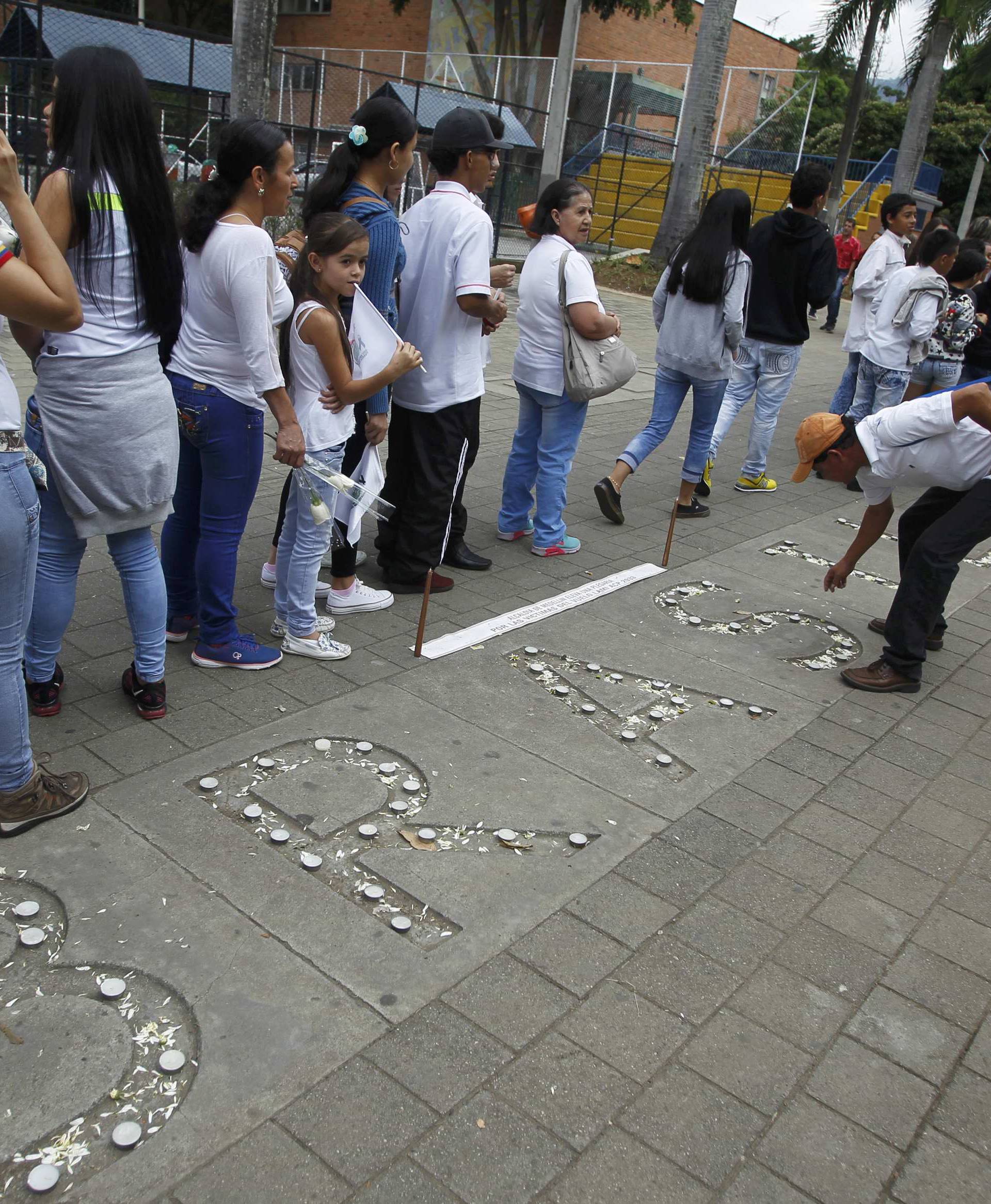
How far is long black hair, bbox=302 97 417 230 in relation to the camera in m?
4.03

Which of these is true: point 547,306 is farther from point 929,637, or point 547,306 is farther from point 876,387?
point 876,387

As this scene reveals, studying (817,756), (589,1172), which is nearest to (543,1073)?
(589,1172)

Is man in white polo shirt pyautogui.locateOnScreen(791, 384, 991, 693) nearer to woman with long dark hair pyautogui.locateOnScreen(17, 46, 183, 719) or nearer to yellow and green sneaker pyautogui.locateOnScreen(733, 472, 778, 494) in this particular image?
woman with long dark hair pyautogui.locateOnScreen(17, 46, 183, 719)

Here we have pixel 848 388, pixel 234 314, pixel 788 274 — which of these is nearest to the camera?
pixel 234 314

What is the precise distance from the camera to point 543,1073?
229 cm

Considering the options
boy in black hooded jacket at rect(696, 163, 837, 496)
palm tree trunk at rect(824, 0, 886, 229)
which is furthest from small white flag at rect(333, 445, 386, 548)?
palm tree trunk at rect(824, 0, 886, 229)

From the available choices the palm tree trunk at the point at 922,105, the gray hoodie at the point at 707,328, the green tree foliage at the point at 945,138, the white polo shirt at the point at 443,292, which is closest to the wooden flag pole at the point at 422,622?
the white polo shirt at the point at 443,292

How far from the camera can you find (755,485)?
758cm

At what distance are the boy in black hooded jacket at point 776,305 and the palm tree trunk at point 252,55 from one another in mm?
7065

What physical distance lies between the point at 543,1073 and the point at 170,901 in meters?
1.06

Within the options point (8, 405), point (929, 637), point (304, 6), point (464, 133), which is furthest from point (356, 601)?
point (304, 6)

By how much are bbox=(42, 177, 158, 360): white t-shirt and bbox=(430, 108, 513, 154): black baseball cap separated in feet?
6.29

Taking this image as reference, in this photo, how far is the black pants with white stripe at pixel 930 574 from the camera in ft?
14.2

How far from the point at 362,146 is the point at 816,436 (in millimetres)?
2178
